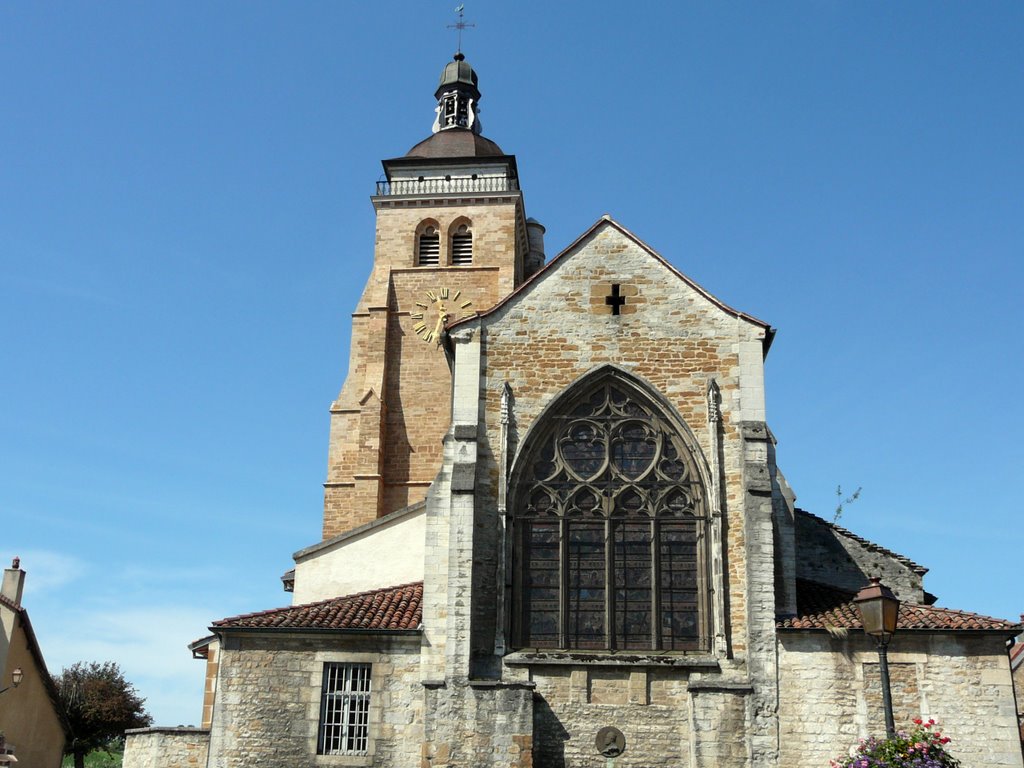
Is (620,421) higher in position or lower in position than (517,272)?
lower

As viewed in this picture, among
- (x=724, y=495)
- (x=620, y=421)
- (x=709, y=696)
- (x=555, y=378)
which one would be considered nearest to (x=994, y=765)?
(x=709, y=696)

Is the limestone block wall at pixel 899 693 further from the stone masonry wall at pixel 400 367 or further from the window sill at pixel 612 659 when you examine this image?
the stone masonry wall at pixel 400 367

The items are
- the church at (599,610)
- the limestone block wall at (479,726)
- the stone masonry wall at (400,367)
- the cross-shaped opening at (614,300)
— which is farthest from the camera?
the stone masonry wall at (400,367)

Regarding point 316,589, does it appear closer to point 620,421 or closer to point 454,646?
point 454,646

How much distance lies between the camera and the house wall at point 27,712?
88.7 feet

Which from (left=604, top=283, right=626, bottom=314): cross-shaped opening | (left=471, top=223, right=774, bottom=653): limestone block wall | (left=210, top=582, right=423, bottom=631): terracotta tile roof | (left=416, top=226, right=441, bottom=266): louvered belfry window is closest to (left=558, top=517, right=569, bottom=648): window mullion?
(left=471, top=223, right=774, bottom=653): limestone block wall

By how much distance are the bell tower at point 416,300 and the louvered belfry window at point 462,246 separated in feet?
0.16

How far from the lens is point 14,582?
28.6m

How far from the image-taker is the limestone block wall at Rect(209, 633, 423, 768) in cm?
1723

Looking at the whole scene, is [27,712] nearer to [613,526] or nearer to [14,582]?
[14,582]

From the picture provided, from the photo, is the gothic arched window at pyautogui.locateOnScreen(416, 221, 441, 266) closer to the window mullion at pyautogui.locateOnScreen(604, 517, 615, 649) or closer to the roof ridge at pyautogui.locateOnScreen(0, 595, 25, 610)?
the roof ridge at pyautogui.locateOnScreen(0, 595, 25, 610)

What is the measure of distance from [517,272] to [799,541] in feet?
64.0

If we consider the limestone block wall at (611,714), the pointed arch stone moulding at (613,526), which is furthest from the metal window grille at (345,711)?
the limestone block wall at (611,714)

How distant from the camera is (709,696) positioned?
17062mm
